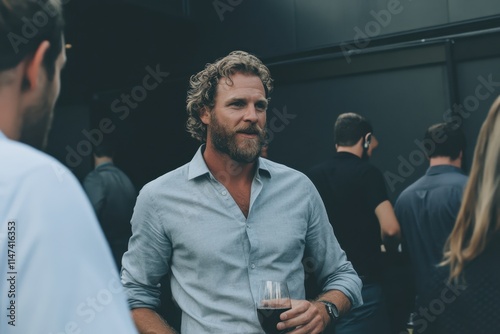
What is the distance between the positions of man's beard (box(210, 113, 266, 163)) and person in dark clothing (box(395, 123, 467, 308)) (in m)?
1.74

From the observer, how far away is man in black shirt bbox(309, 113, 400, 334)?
3799 millimetres

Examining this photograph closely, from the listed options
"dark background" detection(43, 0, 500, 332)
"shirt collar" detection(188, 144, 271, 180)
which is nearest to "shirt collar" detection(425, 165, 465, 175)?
"dark background" detection(43, 0, 500, 332)

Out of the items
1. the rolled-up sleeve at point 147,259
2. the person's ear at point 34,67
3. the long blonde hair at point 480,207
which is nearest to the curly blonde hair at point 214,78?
the rolled-up sleeve at point 147,259

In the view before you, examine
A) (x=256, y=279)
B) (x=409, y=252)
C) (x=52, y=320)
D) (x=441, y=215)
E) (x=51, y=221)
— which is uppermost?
(x=51, y=221)

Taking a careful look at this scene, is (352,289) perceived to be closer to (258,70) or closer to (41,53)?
(258,70)

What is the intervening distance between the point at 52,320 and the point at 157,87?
25.5 feet

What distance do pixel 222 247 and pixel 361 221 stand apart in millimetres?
1908

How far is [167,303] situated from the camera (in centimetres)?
261

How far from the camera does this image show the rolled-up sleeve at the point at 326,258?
2.36 metres

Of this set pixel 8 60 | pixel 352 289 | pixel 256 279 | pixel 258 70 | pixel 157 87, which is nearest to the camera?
pixel 8 60

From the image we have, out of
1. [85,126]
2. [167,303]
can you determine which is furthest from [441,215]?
[85,126]

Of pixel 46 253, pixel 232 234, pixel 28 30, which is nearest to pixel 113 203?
pixel 232 234

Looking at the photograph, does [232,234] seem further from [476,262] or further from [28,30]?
[28,30]

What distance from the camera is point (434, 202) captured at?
376 centimetres
